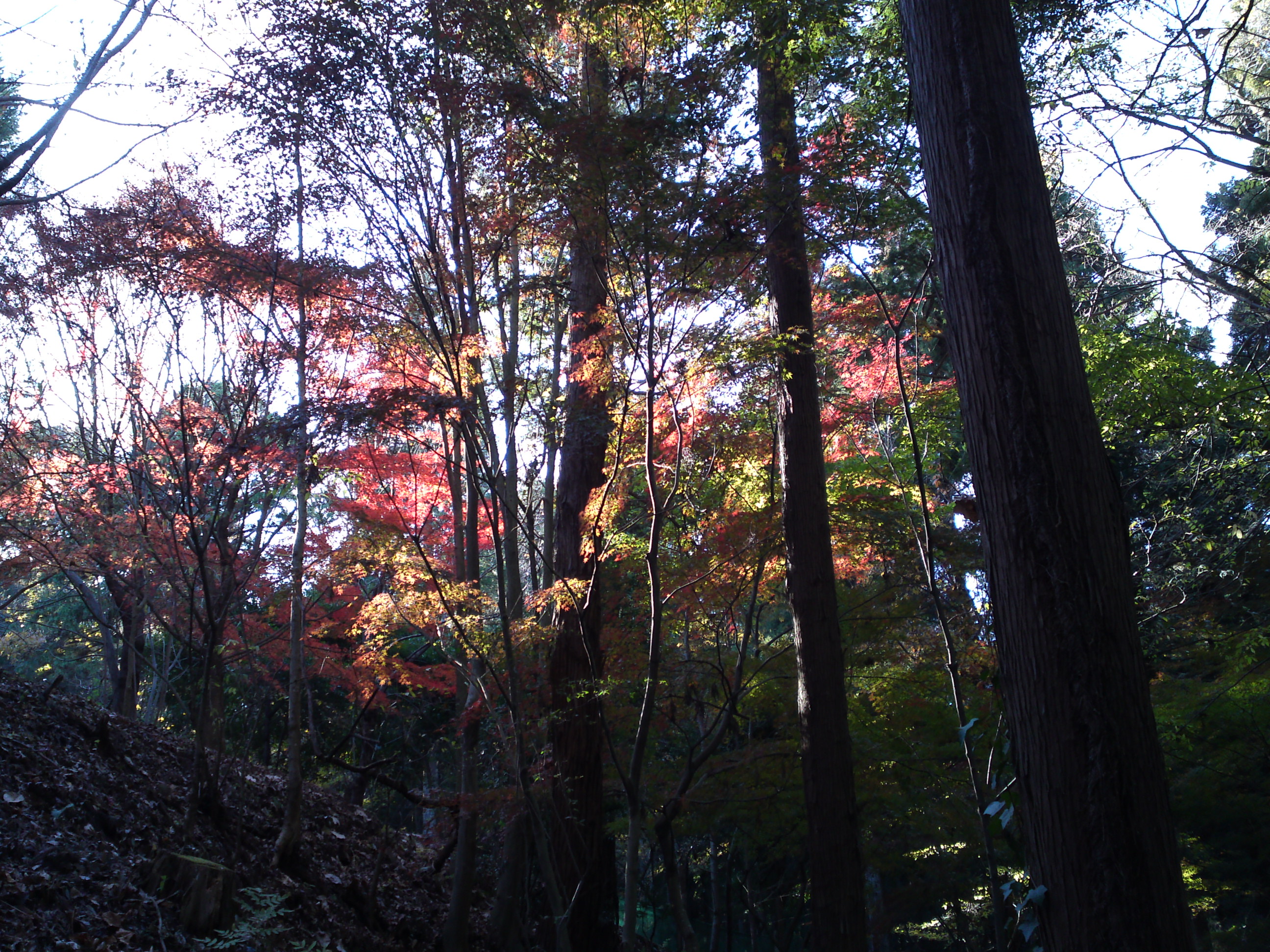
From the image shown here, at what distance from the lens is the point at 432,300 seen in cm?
602

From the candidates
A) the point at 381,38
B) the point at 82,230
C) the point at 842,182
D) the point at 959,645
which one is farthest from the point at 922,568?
the point at 82,230

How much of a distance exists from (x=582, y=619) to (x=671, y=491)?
2.22 meters

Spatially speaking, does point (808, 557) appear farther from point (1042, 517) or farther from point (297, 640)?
point (297, 640)

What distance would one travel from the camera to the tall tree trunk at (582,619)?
7.14 metres

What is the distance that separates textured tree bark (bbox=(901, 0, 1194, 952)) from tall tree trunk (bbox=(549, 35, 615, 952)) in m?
3.94

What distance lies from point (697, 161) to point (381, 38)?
2.24 metres

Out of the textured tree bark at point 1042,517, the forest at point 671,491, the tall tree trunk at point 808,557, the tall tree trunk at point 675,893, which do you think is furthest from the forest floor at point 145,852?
the textured tree bark at point 1042,517

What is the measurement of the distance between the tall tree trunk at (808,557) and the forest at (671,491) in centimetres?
3

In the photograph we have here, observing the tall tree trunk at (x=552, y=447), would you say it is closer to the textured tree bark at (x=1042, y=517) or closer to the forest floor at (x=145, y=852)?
the forest floor at (x=145, y=852)

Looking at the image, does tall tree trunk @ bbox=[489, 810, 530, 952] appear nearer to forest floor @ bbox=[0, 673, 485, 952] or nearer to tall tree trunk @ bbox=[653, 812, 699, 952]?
forest floor @ bbox=[0, 673, 485, 952]

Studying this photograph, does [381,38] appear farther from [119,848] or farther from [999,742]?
[119,848]

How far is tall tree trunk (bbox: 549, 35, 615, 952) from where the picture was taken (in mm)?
7137

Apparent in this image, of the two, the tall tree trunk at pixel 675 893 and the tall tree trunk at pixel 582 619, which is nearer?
the tall tree trunk at pixel 675 893

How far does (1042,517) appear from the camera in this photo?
2.48 metres
